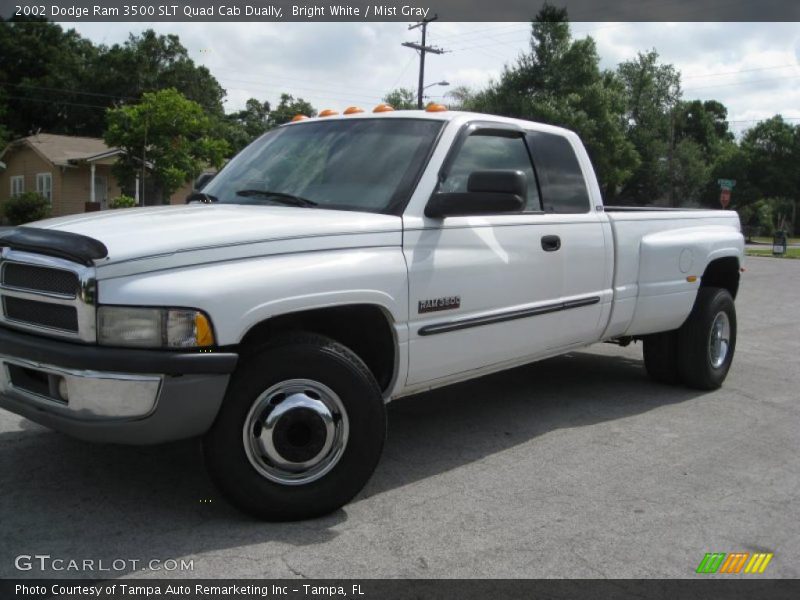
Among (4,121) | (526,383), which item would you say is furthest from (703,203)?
(526,383)

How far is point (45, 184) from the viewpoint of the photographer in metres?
37.3

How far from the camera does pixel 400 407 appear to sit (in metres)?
5.54

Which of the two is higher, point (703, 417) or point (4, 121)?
point (4, 121)

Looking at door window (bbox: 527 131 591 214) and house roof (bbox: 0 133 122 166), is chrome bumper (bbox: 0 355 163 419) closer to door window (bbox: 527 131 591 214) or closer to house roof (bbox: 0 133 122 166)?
door window (bbox: 527 131 591 214)

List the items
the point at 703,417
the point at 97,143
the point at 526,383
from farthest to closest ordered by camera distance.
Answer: the point at 97,143 → the point at 526,383 → the point at 703,417

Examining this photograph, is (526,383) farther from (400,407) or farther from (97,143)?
(97,143)

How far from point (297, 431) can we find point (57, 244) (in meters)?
1.26

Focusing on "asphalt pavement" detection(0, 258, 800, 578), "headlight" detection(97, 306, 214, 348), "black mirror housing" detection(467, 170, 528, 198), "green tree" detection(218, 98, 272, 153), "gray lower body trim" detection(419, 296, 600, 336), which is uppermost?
"green tree" detection(218, 98, 272, 153)

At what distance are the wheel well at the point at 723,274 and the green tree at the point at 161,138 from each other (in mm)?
27186

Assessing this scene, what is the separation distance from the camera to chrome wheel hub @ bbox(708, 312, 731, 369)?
20.5 feet

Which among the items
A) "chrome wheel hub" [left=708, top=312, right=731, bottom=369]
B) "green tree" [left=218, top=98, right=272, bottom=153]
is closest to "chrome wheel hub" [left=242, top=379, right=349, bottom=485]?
"chrome wheel hub" [left=708, top=312, right=731, bottom=369]

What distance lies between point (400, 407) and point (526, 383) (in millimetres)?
1295

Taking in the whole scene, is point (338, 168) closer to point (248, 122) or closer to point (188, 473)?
point (188, 473)

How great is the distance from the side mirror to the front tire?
0.95m
